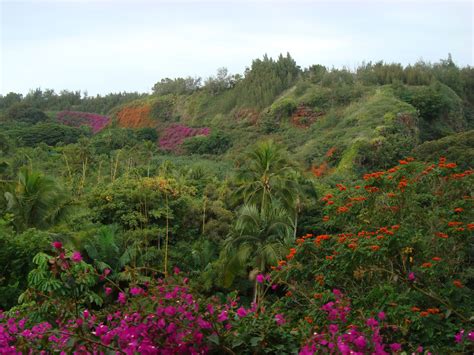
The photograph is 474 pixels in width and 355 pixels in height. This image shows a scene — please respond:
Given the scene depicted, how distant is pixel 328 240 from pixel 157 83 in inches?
2290

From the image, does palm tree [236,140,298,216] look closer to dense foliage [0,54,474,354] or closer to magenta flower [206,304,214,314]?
dense foliage [0,54,474,354]

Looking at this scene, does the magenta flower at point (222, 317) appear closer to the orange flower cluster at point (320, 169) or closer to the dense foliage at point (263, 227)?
the dense foliage at point (263, 227)

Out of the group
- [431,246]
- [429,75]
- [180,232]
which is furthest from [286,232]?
[429,75]

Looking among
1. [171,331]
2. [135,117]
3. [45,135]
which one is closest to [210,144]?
[45,135]

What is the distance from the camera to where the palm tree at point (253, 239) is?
51.8 ft

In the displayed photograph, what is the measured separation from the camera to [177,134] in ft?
156

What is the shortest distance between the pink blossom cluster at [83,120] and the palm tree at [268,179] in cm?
4212

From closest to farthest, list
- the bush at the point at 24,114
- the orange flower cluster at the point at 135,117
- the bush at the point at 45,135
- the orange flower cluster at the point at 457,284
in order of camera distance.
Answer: the orange flower cluster at the point at 457,284 < the bush at the point at 45,135 < the orange flower cluster at the point at 135,117 < the bush at the point at 24,114

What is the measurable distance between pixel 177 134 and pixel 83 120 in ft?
60.3

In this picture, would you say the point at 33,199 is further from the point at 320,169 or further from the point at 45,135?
the point at 45,135

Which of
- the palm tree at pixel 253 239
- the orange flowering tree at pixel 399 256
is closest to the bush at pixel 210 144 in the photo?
the palm tree at pixel 253 239

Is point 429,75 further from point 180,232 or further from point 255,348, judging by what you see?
point 255,348

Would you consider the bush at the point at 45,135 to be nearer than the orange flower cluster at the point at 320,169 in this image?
No

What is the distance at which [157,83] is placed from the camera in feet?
213
